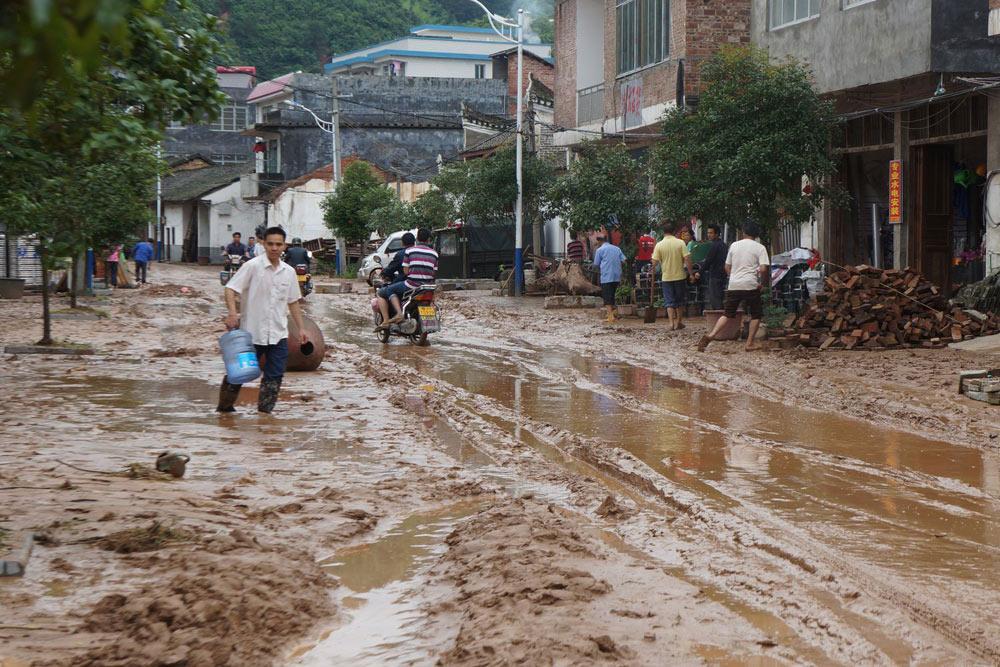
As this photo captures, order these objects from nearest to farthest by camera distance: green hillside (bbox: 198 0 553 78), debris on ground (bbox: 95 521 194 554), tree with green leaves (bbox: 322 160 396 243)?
debris on ground (bbox: 95 521 194 554), tree with green leaves (bbox: 322 160 396 243), green hillside (bbox: 198 0 553 78)

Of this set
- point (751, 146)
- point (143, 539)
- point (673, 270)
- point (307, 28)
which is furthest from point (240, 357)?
point (307, 28)

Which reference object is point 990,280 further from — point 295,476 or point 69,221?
point 69,221

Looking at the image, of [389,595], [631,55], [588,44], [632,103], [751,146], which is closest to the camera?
[389,595]

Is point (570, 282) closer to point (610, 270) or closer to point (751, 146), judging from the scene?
point (610, 270)

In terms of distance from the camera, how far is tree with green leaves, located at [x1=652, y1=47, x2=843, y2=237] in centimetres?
1828

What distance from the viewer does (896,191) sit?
802 inches

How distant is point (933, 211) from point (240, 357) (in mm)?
14441

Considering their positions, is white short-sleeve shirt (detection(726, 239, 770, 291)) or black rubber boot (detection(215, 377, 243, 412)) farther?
white short-sleeve shirt (detection(726, 239, 770, 291))

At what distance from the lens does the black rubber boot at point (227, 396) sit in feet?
34.7

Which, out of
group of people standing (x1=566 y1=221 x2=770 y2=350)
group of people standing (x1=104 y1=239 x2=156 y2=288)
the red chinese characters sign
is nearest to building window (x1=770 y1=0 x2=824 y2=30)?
the red chinese characters sign

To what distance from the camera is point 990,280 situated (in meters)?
17.1

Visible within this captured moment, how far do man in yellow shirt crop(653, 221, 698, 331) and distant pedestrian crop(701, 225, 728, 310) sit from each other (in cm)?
30

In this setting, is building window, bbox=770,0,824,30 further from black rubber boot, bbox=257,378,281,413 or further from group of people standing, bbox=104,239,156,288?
group of people standing, bbox=104,239,156,288

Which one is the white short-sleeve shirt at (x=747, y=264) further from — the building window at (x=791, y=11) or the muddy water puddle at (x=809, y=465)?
the building window at (x=791, y=11)
